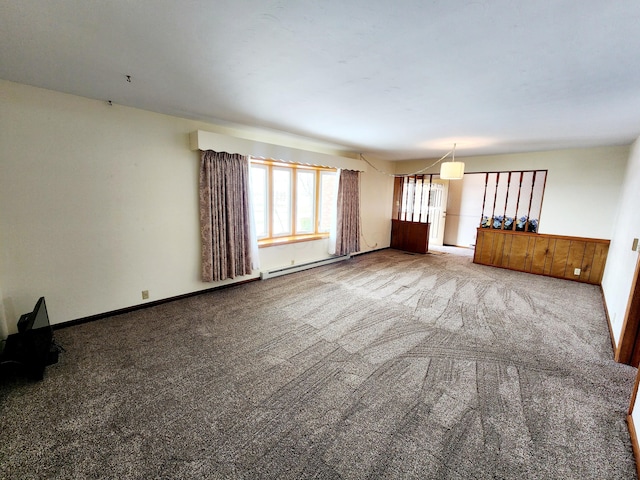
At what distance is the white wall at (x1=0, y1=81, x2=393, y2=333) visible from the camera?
Answer: 92.9 inches

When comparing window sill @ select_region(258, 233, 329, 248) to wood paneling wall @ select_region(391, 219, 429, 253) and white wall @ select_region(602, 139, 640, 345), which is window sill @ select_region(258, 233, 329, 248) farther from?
white wall @ select_region(602, 139, 640, 345)

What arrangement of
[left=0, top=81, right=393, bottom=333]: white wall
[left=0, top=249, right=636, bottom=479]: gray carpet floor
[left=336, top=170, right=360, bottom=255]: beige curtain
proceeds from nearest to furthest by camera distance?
[left=0, top=249, right=636, bottom=479]: gray carpet floor → [left=0, top=81, right=393, bottom=333]: white wall → [left=336, top=170, right=360, bottom=255]: beige curtain

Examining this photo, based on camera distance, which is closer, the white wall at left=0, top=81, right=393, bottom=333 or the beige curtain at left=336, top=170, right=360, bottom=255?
the white wall at left=0, top=81, right=393, bottom=333

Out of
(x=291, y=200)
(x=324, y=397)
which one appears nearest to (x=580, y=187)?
(x=291, y=200)

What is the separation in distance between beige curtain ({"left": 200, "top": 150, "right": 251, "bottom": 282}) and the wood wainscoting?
477 cm

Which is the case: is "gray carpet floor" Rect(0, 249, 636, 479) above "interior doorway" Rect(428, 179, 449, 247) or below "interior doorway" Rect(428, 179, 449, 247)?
below

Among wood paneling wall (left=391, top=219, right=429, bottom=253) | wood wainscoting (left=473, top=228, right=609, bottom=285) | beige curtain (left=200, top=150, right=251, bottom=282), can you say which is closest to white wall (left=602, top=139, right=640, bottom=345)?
wood wainscoting (left=473, top=228, right=609, bottom=285)

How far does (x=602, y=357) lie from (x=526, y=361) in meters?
0.74

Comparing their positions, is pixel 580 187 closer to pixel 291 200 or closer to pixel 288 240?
pixel 291 200

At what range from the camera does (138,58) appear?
1.78 meters

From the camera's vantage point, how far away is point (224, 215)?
11.8 ft

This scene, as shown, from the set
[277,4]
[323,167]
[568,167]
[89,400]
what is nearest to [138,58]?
[277,4]

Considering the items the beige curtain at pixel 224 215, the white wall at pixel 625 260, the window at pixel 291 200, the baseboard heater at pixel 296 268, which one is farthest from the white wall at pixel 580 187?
the beige curtain at pixel 224 215

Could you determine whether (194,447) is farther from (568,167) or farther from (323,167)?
(568,167)
